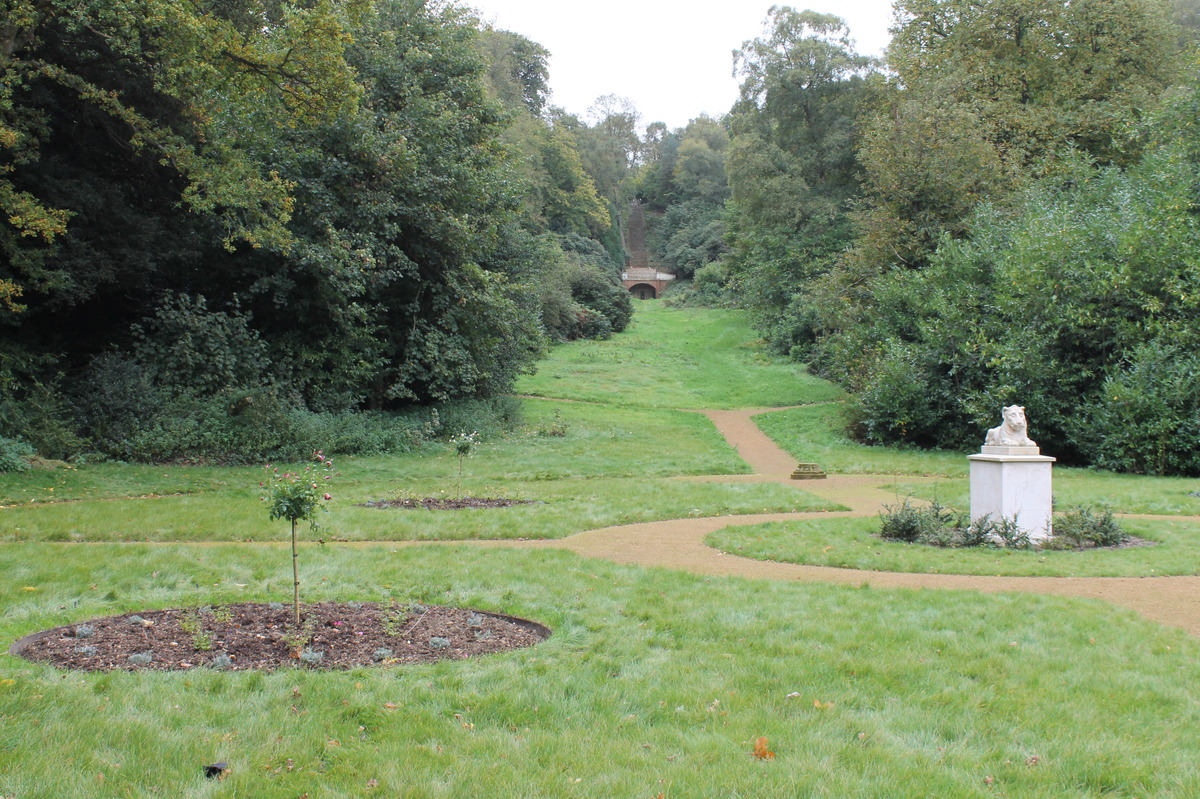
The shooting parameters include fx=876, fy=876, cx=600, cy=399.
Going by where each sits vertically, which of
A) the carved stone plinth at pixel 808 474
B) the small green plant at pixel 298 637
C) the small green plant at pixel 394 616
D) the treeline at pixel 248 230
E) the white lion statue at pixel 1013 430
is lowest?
the carved stone plinth at pixel 808 474

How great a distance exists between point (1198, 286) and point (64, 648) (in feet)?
68.1

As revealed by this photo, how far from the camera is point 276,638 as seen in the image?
5879 mm

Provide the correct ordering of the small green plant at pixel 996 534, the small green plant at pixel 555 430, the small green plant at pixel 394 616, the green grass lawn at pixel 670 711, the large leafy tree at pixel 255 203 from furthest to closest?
the small green plant at pixel 555 430, the large leafy tree at pixel 255 203, the small green plant at pixel 996 534, the small green plant at pixel 394 616, the green grass lawn at pixel 670 711

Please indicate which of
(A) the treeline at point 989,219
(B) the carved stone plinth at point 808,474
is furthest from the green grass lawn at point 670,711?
(A) the treeline at point 989,219

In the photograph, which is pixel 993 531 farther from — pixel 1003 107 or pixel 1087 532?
pixel 1003 107

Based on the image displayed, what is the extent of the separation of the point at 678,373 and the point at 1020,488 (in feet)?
102

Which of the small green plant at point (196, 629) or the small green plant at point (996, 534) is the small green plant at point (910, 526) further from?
the small green plant at point (196, 629)

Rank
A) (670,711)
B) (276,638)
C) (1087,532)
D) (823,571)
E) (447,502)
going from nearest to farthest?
(670,711)
(276,638)
(823,571)
(1087,532)
(447,502)

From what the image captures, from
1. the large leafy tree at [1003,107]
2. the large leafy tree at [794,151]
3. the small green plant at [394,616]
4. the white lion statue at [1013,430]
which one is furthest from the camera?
the large leafy tree at [794,151]

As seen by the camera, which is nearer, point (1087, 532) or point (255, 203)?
point (1087, 532)

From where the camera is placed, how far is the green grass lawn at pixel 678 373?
34062 millimetres

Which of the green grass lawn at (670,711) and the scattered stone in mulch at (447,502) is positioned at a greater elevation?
the green grass lawn at (670,711)

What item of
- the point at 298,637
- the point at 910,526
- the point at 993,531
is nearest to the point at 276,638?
the point at 298,637

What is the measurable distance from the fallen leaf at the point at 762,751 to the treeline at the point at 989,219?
55.4 ft
